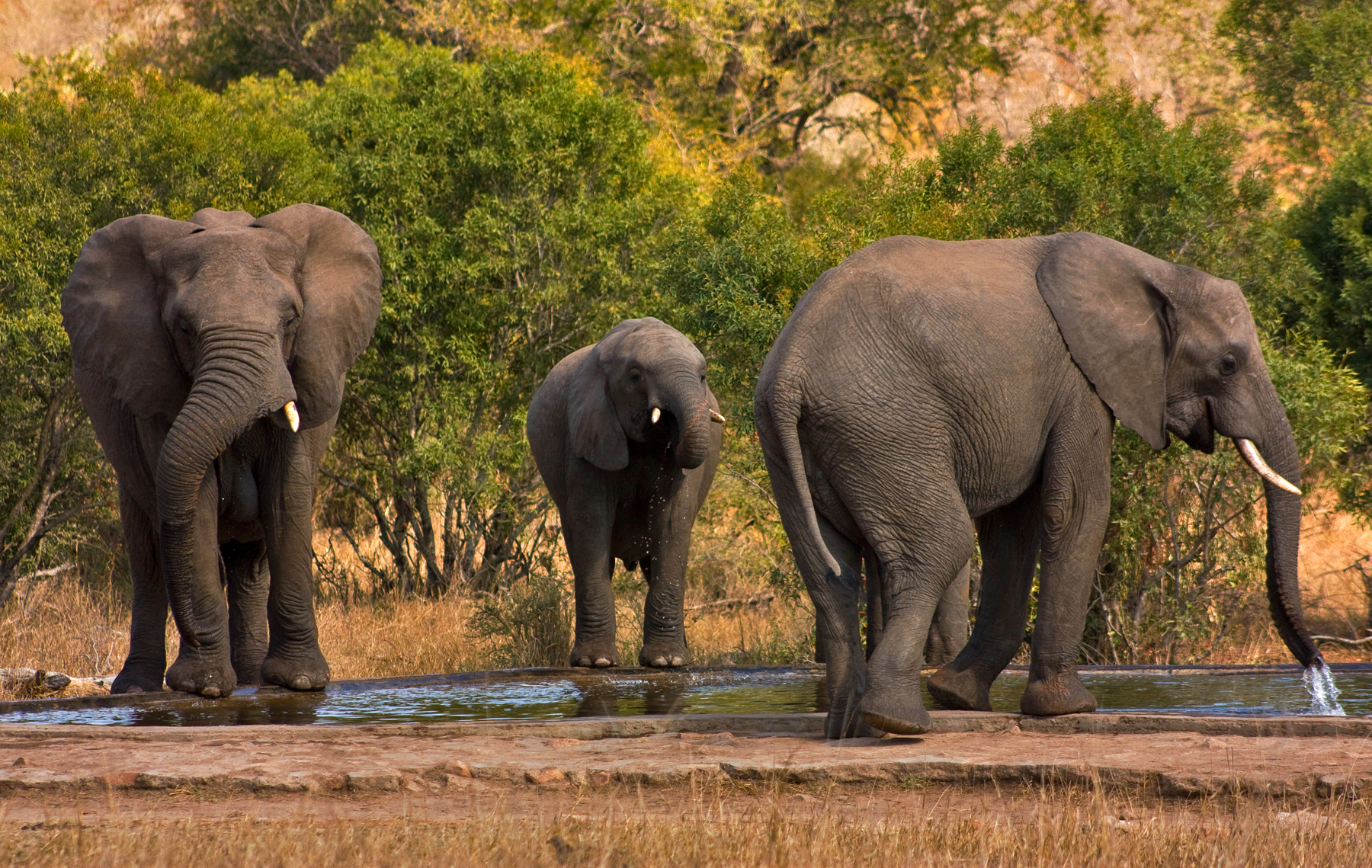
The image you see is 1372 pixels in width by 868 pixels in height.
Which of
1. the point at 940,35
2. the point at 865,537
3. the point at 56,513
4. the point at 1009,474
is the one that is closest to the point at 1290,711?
the point at 1009,474

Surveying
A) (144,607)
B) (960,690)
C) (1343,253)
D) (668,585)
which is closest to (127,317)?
(144,607)

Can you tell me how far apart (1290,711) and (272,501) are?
5.52m

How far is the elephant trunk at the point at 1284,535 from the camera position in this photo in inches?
272

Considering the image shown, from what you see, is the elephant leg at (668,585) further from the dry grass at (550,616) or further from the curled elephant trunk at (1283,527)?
the curled elephant trunk at (1283,527)

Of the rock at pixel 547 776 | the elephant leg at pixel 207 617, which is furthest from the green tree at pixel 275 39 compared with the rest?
the rock at pixel 547 776

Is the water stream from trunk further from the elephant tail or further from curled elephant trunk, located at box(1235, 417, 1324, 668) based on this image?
the elephant tail

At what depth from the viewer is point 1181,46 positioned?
4203cm

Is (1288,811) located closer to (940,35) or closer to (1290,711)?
(1290,711)

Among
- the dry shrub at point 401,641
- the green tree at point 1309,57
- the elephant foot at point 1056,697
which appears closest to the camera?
the elephant foot at point 1056,697

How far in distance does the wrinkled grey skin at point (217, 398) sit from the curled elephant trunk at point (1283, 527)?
192 inches

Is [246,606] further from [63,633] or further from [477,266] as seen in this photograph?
[477,266]

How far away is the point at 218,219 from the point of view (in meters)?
8.70

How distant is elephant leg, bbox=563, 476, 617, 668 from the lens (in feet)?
34.0

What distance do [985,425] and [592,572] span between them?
14.5 feet
